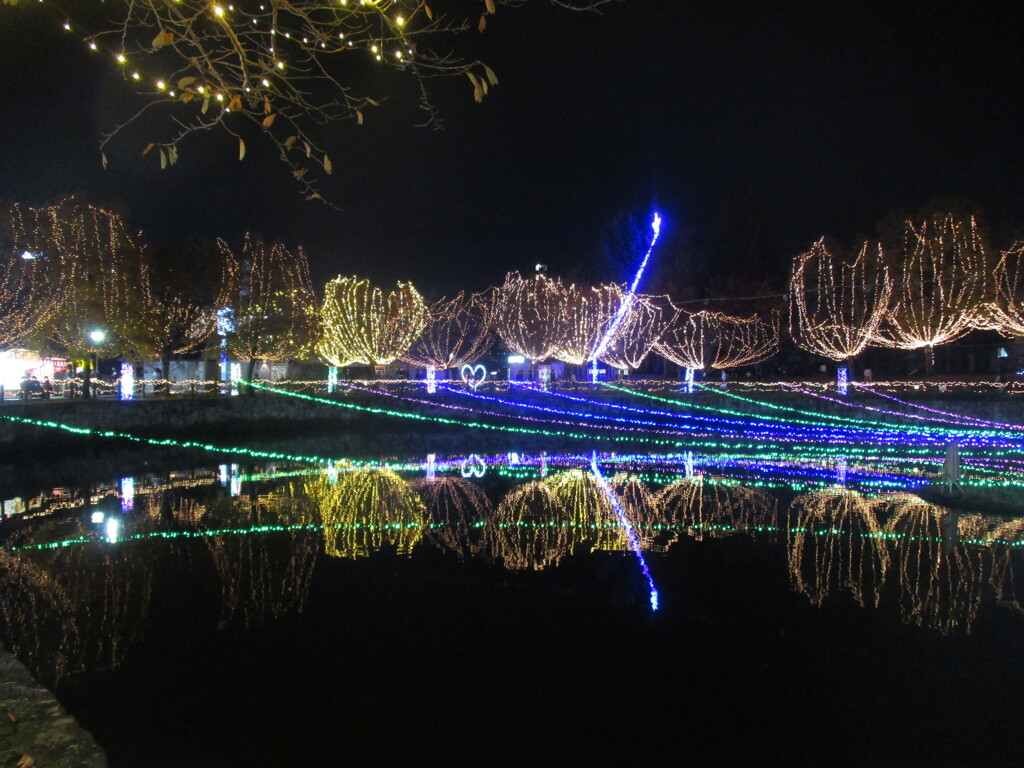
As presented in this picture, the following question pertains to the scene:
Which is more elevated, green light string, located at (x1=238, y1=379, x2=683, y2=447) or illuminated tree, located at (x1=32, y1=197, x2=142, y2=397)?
illuminated tree, located at (x1=32, y1=197, x2=142, y2=397)

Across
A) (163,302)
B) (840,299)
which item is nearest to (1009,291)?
(840,299)

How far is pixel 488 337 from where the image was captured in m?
53.7

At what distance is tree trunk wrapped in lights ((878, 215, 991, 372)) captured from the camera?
3341 cm

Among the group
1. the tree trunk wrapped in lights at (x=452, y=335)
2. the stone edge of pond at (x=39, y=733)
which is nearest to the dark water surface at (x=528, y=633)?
the stone edge of pond at (x=39, y=733)

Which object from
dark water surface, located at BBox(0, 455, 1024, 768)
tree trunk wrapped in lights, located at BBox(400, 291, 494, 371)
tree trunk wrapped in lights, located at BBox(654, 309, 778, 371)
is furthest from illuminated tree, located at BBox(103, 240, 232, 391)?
tree trunk wrapped in lights, located at BBox(654, 309, 778, 371)

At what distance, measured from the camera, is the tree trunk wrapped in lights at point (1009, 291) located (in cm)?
3234

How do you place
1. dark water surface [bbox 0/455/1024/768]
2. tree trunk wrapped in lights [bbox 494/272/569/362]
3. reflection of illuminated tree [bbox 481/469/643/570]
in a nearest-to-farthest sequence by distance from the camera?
dark water surface [bbox 0/455/1024/768] < reflection of illuminated tree [bbox 481/469/643/570] < tree trunk wrapped in lights [bbox 494/272/569/362]

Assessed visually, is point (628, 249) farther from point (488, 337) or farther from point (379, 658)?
point (379, 658)

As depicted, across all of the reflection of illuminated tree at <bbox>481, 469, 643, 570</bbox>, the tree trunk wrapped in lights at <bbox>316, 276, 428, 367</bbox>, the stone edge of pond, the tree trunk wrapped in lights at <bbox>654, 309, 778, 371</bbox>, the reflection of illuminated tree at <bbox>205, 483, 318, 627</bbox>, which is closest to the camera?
the stone edge of pond

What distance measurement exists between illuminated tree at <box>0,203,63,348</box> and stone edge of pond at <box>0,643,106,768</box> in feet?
75.1

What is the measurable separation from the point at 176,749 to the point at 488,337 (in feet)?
155

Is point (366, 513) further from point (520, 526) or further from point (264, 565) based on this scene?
point (264, 565)

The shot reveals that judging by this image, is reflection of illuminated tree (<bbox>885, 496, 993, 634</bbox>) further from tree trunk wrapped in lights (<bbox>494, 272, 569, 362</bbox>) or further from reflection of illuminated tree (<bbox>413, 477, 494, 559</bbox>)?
tree trunk wrapped in lights (<bbox>494, 272, 569, 362</bbox>)

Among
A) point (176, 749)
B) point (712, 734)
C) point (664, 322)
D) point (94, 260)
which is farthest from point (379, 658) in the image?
point (664, 322)
